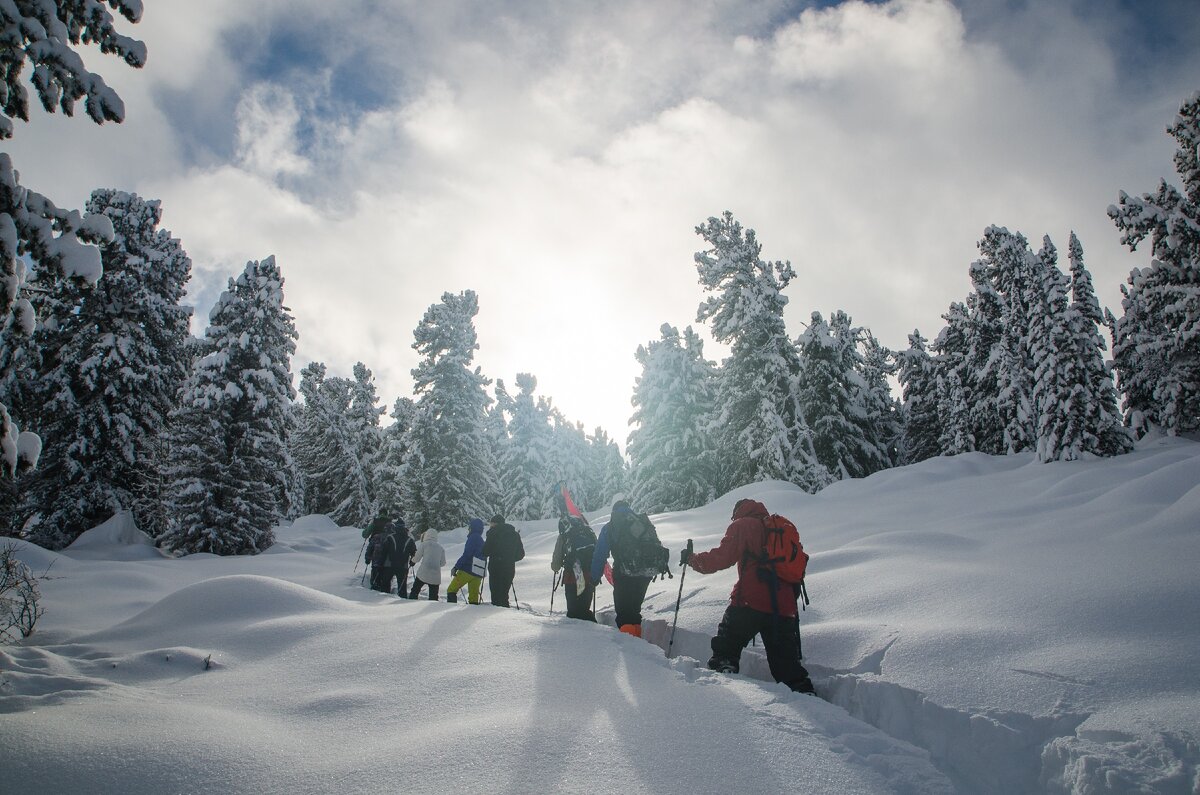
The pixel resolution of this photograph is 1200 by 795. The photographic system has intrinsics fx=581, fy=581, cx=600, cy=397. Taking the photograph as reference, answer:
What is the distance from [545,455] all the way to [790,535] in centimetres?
4036

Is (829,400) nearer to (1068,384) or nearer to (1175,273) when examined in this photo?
(1068,384)

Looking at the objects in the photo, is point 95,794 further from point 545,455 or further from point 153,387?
point 545,455

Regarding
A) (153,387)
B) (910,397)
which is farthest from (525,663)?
(910,397)

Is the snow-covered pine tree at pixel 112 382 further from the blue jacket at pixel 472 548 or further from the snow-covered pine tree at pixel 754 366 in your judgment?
the snow-covered pine tree at pixel 754 366

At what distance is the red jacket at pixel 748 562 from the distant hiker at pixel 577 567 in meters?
3.12

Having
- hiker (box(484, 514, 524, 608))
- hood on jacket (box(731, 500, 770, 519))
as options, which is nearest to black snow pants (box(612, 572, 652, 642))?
hood on jacket (box(731, 500, 770, 519))

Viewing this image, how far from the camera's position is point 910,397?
43375 millimetres

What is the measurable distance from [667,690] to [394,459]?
33785mm

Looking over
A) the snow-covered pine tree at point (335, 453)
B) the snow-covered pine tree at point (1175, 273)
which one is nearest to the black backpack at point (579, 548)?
the snow-covered pine tree at point (1175, 273)

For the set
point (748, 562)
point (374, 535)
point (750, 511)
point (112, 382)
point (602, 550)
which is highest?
point (112, 382)

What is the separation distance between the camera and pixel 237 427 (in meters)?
23.1

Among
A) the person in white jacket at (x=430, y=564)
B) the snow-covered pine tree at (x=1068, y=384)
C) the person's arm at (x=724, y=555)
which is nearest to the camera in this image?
the person's arm at (x=724, y=555)

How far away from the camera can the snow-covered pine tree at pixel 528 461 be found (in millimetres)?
43188

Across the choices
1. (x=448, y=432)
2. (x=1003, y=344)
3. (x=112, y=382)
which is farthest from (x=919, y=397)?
(x=112, y=382)
